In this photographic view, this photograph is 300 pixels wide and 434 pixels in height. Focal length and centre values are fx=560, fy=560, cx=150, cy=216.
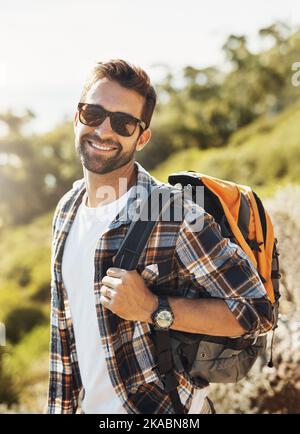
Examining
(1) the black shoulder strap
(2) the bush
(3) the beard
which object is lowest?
(1) the black shoulder strap

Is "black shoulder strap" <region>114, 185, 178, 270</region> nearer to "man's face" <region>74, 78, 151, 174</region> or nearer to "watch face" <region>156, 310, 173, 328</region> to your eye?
"watch face" <region>156, 310, 173, 328</region>

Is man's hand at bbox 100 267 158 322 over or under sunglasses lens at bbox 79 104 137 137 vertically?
under

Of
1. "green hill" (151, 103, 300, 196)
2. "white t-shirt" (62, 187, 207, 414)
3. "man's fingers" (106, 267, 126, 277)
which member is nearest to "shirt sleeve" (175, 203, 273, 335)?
"man's fingers" (106, 267, 126, 277)

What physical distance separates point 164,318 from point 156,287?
162 mm

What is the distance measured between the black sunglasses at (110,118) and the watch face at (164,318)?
83cm

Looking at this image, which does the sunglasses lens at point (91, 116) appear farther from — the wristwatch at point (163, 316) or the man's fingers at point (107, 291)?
the wristwatch at point (163, 316)

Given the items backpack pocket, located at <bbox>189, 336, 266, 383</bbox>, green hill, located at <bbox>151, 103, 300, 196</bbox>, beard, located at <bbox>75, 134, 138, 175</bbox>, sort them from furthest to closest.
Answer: green hill, located at <bbox>151, 103, 300, 196</bbox>, beard, located at <bbox>75, 134, 138, 175</bbox>, backpack pocket, located at <bbox>189, 336, 266, 383</bbox>

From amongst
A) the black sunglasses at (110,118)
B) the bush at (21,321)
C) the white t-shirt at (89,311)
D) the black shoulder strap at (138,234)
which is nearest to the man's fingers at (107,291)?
the black shoulder strap at (138,234)

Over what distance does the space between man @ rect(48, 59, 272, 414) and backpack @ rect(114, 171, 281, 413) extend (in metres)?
0.05

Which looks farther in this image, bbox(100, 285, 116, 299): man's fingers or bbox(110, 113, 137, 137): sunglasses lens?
bbox(110, 113, 137, 137): sunglasses lens

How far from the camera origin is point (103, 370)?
239 cm

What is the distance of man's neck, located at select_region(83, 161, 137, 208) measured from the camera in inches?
98.7

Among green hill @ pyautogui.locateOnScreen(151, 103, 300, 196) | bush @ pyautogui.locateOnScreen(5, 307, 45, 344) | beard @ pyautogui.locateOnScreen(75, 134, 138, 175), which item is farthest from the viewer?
bush @ pyautogui.locateOnScreen(5, 307, 45, 344)

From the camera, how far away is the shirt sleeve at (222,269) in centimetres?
218
